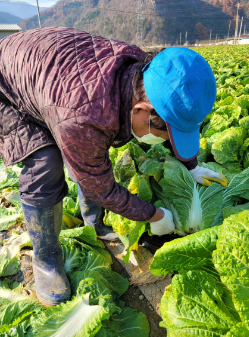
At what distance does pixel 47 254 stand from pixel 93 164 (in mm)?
994

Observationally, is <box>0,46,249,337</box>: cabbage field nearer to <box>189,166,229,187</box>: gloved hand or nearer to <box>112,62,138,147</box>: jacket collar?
<box>189,166,229,187</box>: gloved hand

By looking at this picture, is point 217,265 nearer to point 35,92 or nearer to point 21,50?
point 35,92

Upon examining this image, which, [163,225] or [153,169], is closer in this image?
[163,225]

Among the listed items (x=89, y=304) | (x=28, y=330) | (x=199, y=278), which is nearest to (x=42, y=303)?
(x=28, y=330)

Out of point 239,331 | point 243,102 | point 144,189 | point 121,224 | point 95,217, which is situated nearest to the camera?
point 239,331

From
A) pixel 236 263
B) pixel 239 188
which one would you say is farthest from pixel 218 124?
pixel 236 263

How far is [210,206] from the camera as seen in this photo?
7.75 ft

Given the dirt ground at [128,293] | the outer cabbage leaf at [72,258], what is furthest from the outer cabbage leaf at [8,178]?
the outer cabbage leaf at [72,258]

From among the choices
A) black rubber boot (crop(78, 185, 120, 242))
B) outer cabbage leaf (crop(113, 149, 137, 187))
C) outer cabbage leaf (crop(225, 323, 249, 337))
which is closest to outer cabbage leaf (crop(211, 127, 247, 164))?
outer cabbage leaf (crop(113, 149, 137, 187))

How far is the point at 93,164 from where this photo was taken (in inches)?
64.6

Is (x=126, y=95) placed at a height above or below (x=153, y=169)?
above

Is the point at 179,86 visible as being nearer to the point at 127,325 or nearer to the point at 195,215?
the point at 195,215

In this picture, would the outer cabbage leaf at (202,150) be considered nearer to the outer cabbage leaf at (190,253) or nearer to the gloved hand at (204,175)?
the gloved hand at (204,175)

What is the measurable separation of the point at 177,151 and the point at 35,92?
3.11ft
